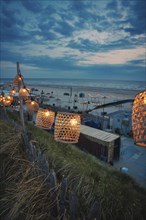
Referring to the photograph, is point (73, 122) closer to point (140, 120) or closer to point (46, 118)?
point (46, 118)

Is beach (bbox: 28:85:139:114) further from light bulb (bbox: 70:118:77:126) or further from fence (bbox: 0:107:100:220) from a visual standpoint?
fence (bbox: 0:107:100:220)

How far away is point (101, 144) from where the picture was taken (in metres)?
7.68

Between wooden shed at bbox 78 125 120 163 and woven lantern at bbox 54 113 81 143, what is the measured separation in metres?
5.66

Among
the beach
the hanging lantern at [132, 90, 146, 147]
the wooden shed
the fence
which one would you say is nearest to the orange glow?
the fence

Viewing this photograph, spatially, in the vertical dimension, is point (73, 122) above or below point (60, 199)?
above

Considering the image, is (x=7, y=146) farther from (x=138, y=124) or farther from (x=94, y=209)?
(x=138, y=124)

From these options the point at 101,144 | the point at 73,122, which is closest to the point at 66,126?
the point at 73,122

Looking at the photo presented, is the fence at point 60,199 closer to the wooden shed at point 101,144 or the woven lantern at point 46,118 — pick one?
the woven lantern at point 46,118

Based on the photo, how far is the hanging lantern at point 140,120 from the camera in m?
1.08

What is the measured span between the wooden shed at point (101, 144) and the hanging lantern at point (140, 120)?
6589 millimetres

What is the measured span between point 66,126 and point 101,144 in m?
5.98

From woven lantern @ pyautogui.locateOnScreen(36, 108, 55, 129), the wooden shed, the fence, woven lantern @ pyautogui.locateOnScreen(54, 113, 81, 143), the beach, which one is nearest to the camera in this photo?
the fence

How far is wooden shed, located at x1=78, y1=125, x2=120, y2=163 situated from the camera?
24.7 feet

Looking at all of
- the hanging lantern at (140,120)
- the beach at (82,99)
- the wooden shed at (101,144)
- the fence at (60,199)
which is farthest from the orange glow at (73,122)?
the wooden shed at (101,144)
